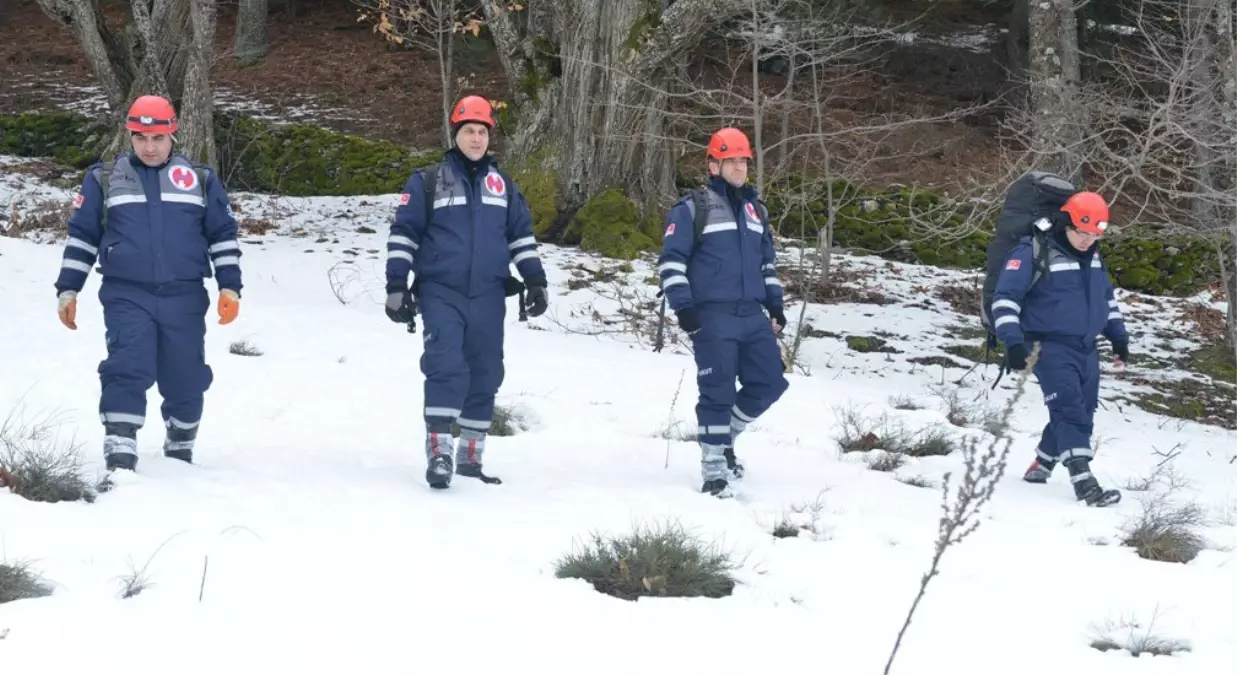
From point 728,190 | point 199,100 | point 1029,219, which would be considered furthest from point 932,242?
point 728,190

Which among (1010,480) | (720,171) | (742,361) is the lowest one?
(1010,480)

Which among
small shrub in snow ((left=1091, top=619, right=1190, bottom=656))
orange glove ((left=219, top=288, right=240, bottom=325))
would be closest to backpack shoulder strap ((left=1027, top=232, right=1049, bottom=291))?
small shrub in snow ((left=1091, top=619, right=1190, bottom=656))

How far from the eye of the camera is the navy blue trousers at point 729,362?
20.0ft

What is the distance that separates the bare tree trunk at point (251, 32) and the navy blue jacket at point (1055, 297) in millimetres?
23540

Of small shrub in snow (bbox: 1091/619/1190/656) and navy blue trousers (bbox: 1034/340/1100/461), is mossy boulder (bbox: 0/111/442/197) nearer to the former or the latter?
navy blue trousers (bbox: 1034/340/1100/461)

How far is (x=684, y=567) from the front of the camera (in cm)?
449

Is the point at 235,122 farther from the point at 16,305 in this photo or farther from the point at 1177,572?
the point at 1177,572

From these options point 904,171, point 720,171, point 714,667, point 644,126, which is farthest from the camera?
point 904,171

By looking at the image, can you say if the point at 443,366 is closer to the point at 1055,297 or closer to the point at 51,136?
the point at 1055,297

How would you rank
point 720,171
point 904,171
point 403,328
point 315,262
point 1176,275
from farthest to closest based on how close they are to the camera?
point 904,171 < point 1176,275 < point 315,262 < point 403,328 < point 720,171

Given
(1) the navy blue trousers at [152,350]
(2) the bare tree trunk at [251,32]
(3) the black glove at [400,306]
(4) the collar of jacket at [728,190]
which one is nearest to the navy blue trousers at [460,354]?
(3) the black glove at [400,306]

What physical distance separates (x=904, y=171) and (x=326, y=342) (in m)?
13.2

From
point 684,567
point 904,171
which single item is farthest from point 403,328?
point 904,171

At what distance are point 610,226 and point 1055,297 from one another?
8442 millimetres
